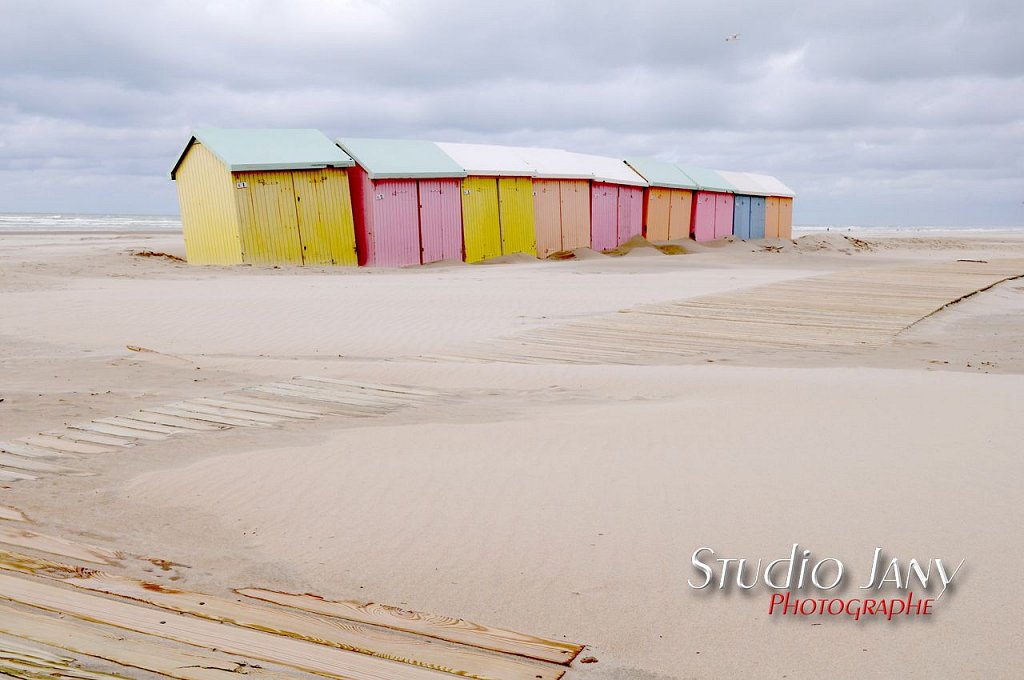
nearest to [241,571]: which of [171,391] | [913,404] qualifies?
[171,391]

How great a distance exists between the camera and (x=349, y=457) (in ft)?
15.3

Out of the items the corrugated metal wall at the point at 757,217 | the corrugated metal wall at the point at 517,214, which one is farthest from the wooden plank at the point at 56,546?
the corrugated metal wall at the point at 757,217

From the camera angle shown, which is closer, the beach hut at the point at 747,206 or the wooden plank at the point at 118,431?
the wooden plank at the point at 118,431

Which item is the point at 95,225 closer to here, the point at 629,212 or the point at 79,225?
the point at 79,225

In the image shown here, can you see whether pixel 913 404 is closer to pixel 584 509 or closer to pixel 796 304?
pixel 584 509

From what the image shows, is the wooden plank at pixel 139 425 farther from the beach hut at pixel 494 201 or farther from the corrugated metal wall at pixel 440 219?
the beach hut at pixel 494 201

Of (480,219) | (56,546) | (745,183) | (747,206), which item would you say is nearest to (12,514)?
Result: (56,546)

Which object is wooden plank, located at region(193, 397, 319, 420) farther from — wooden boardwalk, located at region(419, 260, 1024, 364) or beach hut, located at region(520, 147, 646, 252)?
beach hut, located at region(520, 147, 646, 252)

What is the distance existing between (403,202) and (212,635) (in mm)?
18667

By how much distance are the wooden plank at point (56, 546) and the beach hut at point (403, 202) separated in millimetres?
16890

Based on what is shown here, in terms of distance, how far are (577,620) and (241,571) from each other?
131cm

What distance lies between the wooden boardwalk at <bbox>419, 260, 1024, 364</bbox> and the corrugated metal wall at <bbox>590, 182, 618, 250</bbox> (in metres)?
12.0

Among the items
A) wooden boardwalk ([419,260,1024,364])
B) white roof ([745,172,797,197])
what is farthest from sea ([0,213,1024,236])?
wooden boardwalk ([419,260,1024,364])

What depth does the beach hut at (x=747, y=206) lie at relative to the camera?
35.2 meters
